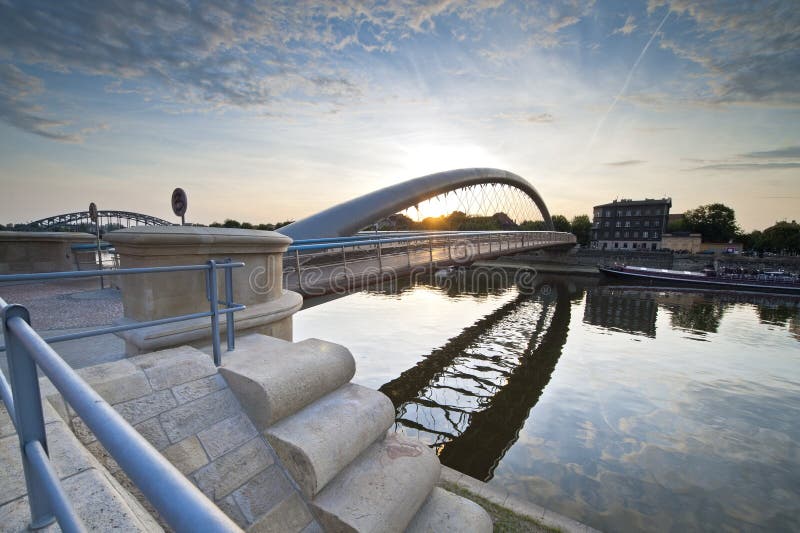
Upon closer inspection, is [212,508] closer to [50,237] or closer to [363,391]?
[363,391]

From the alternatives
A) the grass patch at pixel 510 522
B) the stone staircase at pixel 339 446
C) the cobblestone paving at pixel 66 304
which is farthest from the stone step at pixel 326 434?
the cobblestone paving at pixel 66 304

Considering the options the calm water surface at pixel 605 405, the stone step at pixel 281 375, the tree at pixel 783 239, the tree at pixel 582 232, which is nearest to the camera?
the stone step at pixel 281 375

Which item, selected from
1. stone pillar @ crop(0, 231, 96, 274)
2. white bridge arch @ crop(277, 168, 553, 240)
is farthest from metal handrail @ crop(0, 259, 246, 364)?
white bridge arch @ crop(277, 168, 553, 240)

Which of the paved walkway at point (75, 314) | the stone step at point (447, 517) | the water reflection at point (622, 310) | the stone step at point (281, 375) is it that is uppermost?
the stone step at point (281, 375)

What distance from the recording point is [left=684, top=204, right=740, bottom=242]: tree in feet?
282

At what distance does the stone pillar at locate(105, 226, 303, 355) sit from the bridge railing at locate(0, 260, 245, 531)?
1941 mm

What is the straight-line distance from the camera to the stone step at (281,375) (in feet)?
8.38

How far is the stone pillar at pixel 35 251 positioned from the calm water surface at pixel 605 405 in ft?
25.4

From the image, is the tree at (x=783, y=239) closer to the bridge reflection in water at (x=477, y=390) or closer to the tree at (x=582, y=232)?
the tree at (x=582, y=232)

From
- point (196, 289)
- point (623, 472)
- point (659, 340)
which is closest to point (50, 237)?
point (196, 289)

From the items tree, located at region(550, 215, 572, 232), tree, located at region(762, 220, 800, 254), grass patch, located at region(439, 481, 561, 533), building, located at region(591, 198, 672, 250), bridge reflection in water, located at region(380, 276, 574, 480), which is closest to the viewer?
grass patch, located at region(439, 481, 561, 533)

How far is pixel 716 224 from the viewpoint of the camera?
86.1 m

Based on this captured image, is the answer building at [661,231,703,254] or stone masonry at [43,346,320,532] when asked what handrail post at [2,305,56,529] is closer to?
stone masonry at [43,346,320,532]

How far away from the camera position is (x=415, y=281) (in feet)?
115
